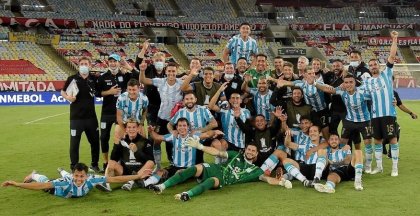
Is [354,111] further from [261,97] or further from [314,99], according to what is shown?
[261,97]

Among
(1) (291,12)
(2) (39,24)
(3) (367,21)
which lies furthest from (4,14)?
(3) (367,21)

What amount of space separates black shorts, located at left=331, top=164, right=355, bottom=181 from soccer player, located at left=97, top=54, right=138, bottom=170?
3.42 meters

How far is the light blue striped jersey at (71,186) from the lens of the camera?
5875 mm

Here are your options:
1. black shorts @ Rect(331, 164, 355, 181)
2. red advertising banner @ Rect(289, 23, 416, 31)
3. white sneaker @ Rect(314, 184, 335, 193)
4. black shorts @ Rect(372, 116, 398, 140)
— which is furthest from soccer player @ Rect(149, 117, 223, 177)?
Result: red advertising banner @ Rect(289, 23, 416, 31)

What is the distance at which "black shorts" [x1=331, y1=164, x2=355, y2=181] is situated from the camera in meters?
6.62

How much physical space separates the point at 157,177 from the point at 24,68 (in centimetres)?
2466

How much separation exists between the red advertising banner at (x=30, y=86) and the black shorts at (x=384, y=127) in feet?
64.4

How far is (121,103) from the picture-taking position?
7195mm

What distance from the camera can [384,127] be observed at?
7035mm

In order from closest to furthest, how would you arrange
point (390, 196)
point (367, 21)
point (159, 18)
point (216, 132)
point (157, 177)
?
point (390, 196), point (157, 177), point (216, 132), point (159, 18), point (367, 21)

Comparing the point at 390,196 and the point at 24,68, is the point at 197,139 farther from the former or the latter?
the point at 24,68

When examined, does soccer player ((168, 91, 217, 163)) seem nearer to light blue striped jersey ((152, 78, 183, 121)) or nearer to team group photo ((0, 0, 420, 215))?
team group photo ((0, 0, 420, 215))

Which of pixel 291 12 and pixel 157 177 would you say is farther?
pixel 291 12

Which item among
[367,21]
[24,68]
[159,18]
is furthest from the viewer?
[367,21]
